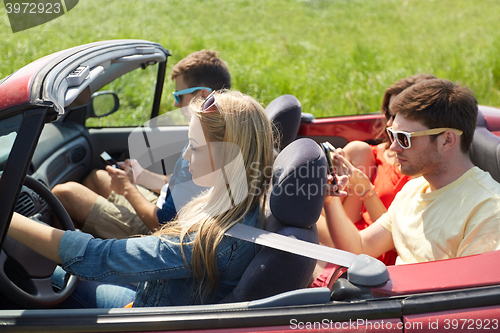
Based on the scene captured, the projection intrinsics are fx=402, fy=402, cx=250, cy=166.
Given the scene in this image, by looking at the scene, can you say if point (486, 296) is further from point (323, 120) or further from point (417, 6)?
point (417, 6)

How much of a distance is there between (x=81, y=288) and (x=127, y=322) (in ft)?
2.32

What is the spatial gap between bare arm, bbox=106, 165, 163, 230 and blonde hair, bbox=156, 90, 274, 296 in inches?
31.0

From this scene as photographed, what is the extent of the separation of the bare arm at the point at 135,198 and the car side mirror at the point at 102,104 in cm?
91

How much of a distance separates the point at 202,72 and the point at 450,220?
1.64 meters

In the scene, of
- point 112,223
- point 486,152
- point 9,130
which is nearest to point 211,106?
point 9,130

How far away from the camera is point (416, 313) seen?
1226 mm

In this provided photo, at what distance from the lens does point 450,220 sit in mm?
1719

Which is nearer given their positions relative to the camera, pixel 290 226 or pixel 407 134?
pixel 290 226

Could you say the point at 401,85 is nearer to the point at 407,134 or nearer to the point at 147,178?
the point at 407,134

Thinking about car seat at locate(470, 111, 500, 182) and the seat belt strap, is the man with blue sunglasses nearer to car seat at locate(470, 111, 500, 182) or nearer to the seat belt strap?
the seat belt strap

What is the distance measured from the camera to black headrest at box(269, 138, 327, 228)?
4.65 feet

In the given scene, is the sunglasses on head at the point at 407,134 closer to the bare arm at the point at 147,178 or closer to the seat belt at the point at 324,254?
the seat belt at the point at 324,254

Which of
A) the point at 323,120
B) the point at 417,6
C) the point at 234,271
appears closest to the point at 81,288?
the point at 234,271

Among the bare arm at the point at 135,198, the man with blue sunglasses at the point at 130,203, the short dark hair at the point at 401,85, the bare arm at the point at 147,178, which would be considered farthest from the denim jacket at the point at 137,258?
the short dark hair at the point at 401,85
